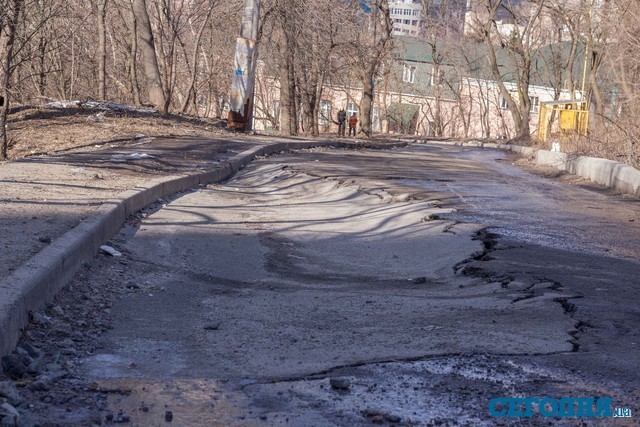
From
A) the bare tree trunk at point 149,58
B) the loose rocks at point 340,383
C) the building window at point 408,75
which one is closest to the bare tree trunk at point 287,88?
the bare tree trunk at point 149,58

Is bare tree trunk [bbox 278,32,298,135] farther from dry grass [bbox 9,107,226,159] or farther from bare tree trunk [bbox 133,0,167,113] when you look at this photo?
dry grass [bbox 9,107,226,159]

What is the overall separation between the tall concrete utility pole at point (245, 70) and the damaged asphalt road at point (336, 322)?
14732 mm

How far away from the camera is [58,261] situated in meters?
5.02

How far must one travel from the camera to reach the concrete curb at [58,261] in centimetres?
394

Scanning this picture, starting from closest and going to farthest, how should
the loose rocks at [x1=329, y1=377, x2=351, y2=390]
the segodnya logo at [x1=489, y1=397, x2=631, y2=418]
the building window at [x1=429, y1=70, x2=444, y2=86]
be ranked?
the segodnya logo at [x1=489, y1=397, x2=631, y2=418]
the loose rocks at [x1=329, y1=377, x2=351, y2=390]
the building window at [x1=429, y1=70, x2=444, y2=86]

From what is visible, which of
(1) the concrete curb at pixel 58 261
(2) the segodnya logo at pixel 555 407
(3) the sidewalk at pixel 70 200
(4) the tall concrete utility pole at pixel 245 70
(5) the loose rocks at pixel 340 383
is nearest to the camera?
(2) the segodnya logo at pixel 555 407

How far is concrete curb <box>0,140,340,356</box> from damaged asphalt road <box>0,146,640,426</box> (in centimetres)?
12

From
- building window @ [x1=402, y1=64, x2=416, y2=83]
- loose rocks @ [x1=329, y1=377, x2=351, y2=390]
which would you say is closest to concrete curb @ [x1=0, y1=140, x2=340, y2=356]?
loose rocks @ [x1=329, y1=377, x2=351, y2=390]

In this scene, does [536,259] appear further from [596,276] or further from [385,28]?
[385,28]

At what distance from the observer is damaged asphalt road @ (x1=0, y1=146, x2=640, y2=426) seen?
3496mm

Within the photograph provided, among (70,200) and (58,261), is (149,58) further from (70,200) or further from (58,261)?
(58,261)

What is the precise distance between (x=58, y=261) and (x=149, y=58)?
73.4 ft

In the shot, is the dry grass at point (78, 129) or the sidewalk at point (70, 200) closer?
the sidewalk at point (70, 200)

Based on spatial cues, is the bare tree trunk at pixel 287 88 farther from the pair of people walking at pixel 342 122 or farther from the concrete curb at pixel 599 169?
the pair of people walking at pixel 342 122
